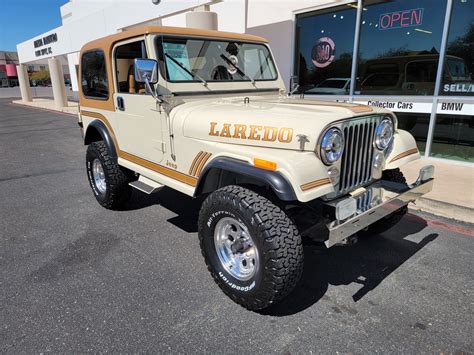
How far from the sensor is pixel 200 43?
11.6 feet

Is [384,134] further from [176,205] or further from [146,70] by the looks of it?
[176,205]

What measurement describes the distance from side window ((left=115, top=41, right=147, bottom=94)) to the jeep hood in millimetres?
879

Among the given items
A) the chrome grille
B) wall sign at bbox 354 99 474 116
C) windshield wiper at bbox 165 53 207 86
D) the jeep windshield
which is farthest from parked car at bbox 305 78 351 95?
the chrome grille

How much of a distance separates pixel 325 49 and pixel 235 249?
21.2ft

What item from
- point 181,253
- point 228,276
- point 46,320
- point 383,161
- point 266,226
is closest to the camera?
point 266,226

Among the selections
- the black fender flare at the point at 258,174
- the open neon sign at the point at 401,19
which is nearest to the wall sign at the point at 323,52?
the open neon sign at the point at 401,19

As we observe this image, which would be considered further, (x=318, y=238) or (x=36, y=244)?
(x=36, y=244)

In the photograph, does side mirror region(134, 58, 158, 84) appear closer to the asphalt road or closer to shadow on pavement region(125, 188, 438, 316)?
the asphalt road

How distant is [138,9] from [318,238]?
454 inches

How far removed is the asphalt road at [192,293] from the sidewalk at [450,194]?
0.20m

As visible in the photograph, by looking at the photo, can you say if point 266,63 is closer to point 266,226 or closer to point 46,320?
point 266,226

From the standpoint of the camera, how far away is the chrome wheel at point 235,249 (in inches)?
101

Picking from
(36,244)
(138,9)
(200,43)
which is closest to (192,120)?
(200,43)

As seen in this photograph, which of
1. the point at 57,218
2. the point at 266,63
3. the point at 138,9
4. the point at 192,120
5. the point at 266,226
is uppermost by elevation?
the point at 138,9
